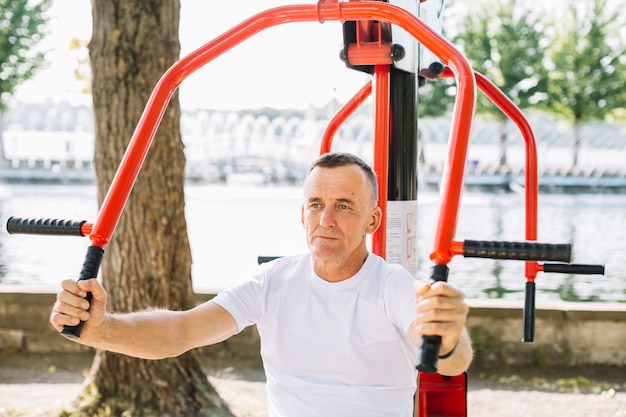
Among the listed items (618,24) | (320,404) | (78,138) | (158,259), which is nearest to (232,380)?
(158,259)

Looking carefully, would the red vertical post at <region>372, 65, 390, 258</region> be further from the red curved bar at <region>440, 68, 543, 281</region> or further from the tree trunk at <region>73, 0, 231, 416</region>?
the tree trunk at <region>73, 0, 231, 416</region>

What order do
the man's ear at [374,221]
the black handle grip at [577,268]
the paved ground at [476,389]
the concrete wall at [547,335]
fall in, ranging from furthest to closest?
the concrete wall at [547,335], the paved ground at [476,389], the black handle grip at [577,268], the man's ear at [374,221]

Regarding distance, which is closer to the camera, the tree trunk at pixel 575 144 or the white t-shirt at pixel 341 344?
the white t-shirt at pixel 341 344

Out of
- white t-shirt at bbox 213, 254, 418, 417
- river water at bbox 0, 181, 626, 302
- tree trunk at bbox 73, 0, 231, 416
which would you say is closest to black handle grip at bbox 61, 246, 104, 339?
white t-shirt at bbox 213, 254, 418, 417

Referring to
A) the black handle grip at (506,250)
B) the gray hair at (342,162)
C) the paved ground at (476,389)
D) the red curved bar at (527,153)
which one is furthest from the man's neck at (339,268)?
the paved ground at (476,389)

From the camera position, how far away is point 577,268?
2.26m

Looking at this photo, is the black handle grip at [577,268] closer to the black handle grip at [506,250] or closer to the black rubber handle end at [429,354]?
the black handle grip at [506,250]

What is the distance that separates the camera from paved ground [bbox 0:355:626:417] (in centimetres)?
381

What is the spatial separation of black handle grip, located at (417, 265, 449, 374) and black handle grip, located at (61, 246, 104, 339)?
71cm

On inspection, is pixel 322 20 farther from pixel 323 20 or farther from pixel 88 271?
pixel 88 271

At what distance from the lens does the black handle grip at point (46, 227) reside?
5.47 feet

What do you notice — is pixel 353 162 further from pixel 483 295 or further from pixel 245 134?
pixel 245 134

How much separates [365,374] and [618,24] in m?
23.0

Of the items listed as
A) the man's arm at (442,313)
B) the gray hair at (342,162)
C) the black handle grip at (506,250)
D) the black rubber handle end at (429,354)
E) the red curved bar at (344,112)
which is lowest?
the black rubber handle end at (429,354)
